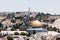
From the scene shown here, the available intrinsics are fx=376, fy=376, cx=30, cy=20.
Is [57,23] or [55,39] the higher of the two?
[55,39]

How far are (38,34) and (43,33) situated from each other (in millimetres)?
780

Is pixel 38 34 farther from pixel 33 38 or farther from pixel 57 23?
pixel 57 23

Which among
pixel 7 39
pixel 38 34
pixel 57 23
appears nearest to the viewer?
pixel 7 39

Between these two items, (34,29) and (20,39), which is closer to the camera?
(20,39)

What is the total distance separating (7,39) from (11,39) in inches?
12.4

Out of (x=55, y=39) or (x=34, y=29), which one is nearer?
(x=55, y=39)

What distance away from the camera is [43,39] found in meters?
24.8

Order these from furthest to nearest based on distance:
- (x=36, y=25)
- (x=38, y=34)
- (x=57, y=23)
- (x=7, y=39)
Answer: (x=57, y=23), (x=36, y=25), (x=38, y=34), (x=7, y=39)

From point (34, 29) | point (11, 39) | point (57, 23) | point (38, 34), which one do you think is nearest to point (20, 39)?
point (11, 39)

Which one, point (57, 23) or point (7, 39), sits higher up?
point (7, 39)

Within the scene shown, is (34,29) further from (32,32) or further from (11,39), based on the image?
(11,39)

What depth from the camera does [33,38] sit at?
80.7 ft

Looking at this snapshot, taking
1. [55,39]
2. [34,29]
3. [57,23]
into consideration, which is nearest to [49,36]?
[55,39]

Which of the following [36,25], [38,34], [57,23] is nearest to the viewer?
[38,34]
